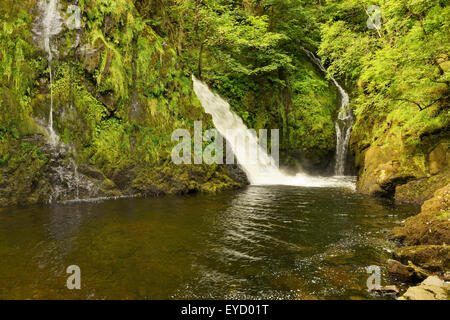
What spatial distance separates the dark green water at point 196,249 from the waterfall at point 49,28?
286 centimetres

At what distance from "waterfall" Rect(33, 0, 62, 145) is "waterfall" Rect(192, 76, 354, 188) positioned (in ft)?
20.2

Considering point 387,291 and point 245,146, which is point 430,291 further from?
point 245,146

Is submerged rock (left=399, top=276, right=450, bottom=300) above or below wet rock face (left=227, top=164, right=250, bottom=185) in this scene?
below

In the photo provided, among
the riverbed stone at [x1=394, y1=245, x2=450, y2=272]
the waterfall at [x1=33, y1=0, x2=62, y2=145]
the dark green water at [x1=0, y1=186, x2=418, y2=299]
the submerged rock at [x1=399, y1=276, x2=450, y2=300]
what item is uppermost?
the waterfall at [x1=33, y1=0, x2=62, y2=145]

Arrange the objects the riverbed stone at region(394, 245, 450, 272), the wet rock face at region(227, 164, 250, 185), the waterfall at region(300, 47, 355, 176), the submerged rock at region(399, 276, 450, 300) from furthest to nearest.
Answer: the waterfall at region(300, 47, 355, 176) → the wet rock face at region(227, 164, 250, 185) → the riverbed stone at region(394, 245, 450, 272) → the submerged rock at region(399, 276, 450, 300)

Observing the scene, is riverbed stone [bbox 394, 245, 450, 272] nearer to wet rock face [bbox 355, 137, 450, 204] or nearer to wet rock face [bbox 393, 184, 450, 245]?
wet rock face [bbox 393, 184, 450, 245]

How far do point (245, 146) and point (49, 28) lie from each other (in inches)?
356

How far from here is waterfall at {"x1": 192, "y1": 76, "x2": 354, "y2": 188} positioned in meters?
13.3

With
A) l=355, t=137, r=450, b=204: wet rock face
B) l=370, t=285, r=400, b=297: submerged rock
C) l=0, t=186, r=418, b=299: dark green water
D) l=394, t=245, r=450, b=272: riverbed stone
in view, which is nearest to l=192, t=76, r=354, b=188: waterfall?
l=355, t=137, r=450, b=204: wet rock face

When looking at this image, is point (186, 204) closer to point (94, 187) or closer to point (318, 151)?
point (94, 187)

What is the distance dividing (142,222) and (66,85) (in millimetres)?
5921

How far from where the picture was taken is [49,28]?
9.42 metres

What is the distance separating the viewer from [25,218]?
6.86 m

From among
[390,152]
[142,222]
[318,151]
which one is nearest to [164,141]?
[142,222]
